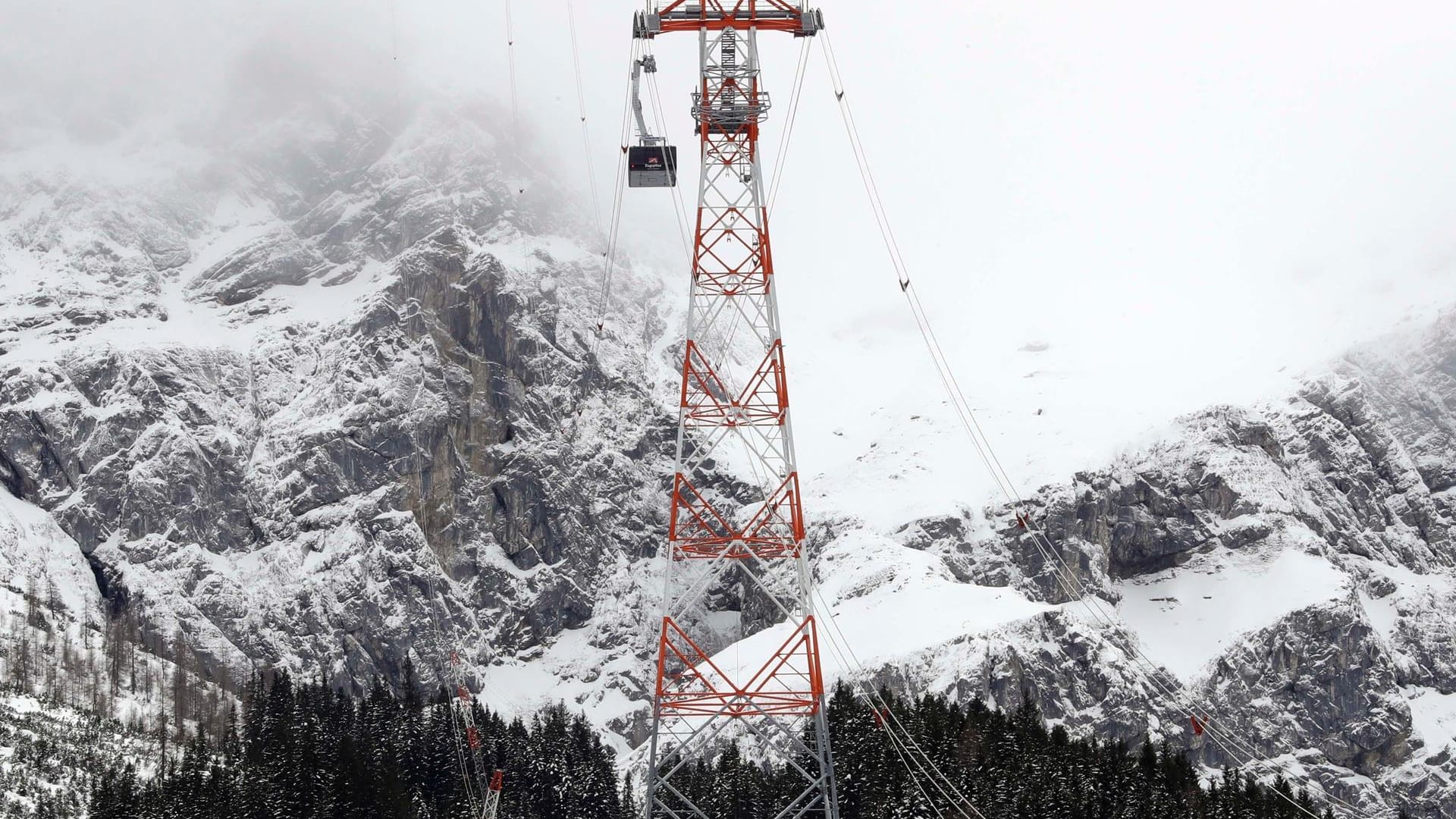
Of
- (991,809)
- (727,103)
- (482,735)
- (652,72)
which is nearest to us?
(727,103)

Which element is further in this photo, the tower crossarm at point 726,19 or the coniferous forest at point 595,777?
the coniferous forest at point 595,777

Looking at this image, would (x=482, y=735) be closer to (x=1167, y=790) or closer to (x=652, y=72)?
(x=1167, y=790)

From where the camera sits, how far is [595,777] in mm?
133625

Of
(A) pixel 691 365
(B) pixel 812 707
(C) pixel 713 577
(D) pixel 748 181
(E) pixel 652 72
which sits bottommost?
(B) pixel 812 707

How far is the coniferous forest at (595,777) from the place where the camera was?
342 ft

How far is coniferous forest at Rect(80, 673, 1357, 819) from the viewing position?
104125 mm

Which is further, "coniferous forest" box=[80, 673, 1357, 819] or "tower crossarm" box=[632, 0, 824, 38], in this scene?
"coniferous forest" box=[80, 673, 1357, 819]

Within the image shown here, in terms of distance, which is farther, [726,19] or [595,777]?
[595,777]

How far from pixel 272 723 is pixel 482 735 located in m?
17.2

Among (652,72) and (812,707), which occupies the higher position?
(652,72)

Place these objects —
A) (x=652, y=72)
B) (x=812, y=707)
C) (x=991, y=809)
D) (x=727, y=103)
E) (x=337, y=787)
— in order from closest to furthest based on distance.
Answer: (x=812, y=707)
(x=727, y=103)
(x=652, y=72)
(x=991, y=809)
(x=337, y=787)

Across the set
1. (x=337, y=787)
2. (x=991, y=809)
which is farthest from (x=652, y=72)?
(x=337, y=787)

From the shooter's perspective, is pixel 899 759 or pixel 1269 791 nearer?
pixel 899 759

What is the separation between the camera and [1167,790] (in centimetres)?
11631
